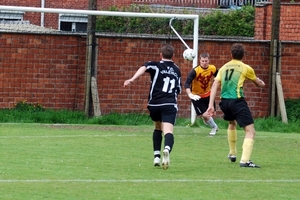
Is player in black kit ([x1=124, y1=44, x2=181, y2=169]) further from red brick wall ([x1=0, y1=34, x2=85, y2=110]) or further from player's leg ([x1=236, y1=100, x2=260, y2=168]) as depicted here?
red brick wall ([x1=0, y1=34, x2=85, y2=110])

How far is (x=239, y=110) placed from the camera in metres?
12.6

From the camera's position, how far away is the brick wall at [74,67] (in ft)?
68.5

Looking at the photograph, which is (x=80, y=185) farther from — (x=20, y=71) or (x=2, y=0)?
(x=2, y=0)

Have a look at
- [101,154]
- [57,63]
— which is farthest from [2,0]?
[101,154]

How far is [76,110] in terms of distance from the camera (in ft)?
69.6

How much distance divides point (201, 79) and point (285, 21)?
323 inches

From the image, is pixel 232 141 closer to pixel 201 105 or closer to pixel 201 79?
pixel 201 79

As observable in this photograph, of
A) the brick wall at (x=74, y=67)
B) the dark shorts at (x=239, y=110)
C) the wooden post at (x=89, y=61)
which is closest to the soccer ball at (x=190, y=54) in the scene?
the brick wall at (x=74, y=67)

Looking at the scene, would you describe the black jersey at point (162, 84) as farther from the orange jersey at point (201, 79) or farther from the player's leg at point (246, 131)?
the orange jersey at point (201, 79)

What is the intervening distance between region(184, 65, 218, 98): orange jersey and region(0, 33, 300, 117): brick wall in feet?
13.9

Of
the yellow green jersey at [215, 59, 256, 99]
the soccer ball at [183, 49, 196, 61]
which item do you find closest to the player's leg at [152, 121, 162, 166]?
the yellow green jersey at [215, 59, 256, 99]

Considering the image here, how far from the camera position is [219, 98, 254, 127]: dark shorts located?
12.5 m

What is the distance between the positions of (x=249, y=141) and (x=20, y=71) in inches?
386

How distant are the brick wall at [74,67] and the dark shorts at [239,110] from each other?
28.3 feet
